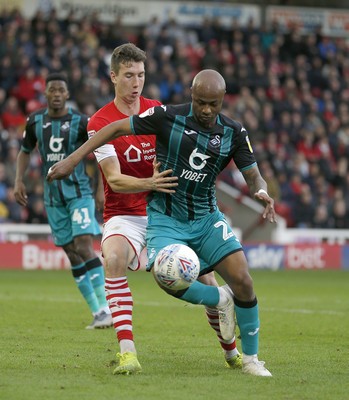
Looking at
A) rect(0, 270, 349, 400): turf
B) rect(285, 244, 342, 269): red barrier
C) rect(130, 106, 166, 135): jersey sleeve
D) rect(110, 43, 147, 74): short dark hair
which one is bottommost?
rect(285, 244, 342, 269): red barrier

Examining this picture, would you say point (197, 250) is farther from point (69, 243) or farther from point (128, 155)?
point (69, 243)

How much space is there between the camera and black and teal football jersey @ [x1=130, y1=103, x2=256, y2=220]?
7.59 m

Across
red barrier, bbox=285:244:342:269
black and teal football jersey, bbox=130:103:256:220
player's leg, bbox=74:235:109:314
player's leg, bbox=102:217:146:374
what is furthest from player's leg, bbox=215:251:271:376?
red barrier, bbox=285:244:342:269

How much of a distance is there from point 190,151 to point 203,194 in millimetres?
382

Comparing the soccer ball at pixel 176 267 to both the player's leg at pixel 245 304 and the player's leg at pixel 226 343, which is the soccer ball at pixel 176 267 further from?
the player's leg at pixel 226 343

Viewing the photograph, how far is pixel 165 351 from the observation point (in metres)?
9.03

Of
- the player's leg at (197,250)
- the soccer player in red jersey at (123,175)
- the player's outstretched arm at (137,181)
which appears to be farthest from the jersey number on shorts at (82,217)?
the player's leg at (197,250)

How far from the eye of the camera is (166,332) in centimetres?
1075

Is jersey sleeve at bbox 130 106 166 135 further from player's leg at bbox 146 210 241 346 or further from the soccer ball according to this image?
the soccer ball

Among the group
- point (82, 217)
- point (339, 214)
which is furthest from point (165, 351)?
point (339, 214)

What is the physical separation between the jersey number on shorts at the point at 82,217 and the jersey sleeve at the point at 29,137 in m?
0.97

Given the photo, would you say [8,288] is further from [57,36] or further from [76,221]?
[57,36]

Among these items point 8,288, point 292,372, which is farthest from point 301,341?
point 8,288

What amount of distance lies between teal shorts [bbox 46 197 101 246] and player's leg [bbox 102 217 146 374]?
312 centimetres
